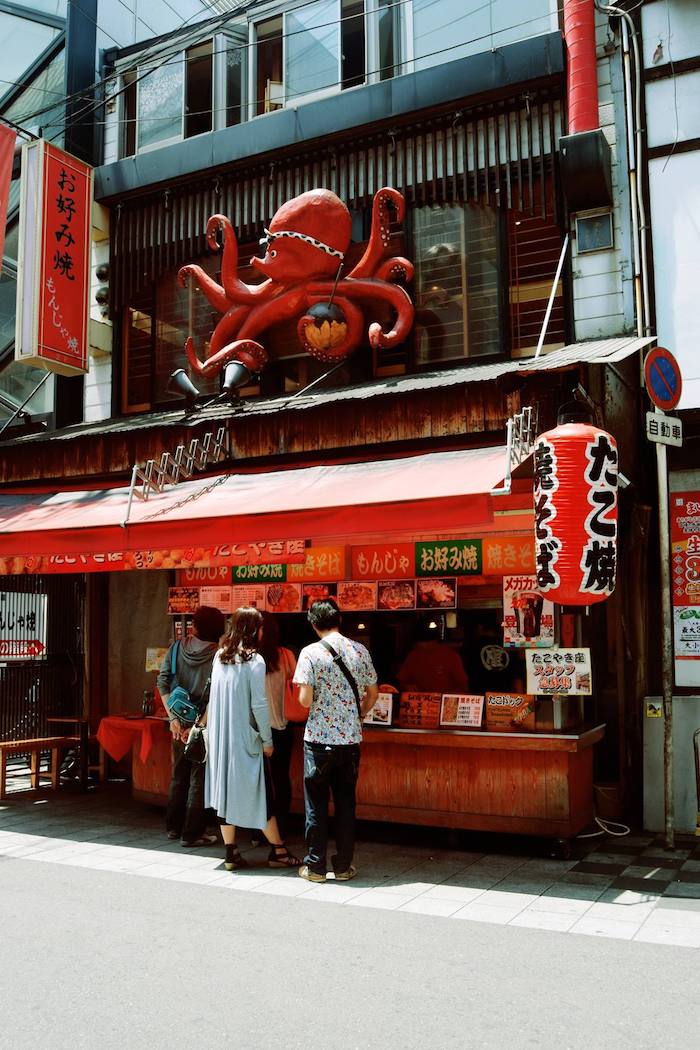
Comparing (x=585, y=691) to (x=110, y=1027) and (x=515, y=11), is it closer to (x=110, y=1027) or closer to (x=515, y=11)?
(x=110, y=1027)

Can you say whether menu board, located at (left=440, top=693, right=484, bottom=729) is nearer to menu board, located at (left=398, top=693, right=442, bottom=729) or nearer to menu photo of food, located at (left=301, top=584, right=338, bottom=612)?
menu board, located at (left=398, top=693, right=442, bottom=729)

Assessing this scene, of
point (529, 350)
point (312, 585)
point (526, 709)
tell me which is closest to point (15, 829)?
point (312, 585)

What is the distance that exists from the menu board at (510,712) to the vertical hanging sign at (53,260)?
270 inches

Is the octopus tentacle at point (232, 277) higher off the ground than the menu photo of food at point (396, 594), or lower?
higher

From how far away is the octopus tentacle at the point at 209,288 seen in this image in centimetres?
1080

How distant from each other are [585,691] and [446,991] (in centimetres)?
357

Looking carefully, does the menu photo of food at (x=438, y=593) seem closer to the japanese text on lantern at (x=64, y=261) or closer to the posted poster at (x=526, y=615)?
the posted poster at (x=526, y=615)

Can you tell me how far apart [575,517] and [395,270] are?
14.8 feet

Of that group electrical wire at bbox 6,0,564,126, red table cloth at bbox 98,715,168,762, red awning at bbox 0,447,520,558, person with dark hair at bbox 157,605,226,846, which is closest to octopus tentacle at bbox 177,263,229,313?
red awning at bbox 0,447,520,558

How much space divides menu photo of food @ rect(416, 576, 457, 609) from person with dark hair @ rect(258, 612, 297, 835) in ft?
5.00

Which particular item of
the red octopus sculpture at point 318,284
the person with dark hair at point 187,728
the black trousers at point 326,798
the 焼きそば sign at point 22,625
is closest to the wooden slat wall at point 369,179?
the red octopus sculpture at point 318,284

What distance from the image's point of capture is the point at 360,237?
1065 centimetres

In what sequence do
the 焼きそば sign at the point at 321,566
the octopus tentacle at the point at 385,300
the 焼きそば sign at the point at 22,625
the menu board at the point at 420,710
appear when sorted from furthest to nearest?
the 焼きそば sign at the point at 22,625 < the octopus tentacle at the point at 385,300 < the 焼きそば sign at the point at 321,566 < the menu board at the point at 420,710

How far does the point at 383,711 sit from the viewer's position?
8242 mm
